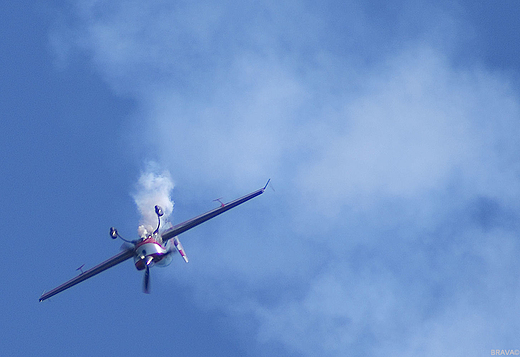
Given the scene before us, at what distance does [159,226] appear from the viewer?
356 ft

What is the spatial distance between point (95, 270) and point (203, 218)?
17526mm

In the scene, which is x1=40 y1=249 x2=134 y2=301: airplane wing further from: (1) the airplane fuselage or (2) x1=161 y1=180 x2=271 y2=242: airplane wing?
(2) x1=161 y1=180 x2=271 y2=242: airplane wing

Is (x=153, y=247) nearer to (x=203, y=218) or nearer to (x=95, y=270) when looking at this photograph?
(x=203, y=218)

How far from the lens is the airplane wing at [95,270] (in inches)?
4257

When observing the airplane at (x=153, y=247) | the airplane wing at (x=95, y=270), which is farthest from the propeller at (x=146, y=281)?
the airplane wing at (x=95, y=270)

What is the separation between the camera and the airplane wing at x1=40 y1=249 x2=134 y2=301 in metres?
108

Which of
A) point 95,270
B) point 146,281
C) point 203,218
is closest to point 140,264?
point 146,281

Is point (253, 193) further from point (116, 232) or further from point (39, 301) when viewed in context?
point (39, 301)

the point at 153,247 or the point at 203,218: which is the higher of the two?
the point at 203,218

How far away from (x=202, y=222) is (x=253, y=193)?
27.3ft

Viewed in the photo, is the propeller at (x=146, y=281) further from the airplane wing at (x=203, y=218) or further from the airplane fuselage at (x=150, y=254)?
the airplane wing at (x=203, y=218)

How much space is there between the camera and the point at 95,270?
360ft

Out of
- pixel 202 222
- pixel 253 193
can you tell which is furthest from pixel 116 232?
pixel 253 193

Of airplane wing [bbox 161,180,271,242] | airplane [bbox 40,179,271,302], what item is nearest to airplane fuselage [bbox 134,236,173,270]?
airplane [bbox 40,179,271,302]
